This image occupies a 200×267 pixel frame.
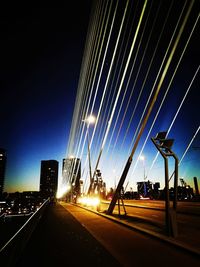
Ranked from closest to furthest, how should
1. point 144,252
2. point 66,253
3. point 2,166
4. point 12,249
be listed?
point 12,249, point 144,252, point 66,253, point 2,166

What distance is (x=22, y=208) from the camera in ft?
397

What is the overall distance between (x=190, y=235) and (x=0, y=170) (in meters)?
185

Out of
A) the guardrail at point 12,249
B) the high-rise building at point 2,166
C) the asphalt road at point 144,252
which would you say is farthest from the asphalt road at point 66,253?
the high-rise building at point 2,166

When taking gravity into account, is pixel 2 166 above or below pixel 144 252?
above

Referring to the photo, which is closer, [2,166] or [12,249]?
[12,249]

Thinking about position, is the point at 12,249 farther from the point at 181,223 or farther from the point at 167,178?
the point at 181,223

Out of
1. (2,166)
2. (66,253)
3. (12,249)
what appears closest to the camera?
(12,249)

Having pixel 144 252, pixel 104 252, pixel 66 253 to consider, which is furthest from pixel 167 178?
pixel 66 253

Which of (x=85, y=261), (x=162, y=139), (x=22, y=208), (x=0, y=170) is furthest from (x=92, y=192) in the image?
(x=0, y=170)

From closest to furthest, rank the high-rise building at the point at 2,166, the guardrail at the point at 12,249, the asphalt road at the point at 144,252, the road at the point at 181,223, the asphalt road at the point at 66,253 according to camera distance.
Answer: the guardrail at the point at 12,249, the asphalt road at the point at 144,252, the asphalt road at the point at 66,253, the road at the point at 181,223, the high-rise building at the point at 2,166

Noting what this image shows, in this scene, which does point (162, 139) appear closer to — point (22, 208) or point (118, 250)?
point (118, 250)

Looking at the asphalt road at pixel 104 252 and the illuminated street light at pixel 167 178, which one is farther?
the illuminated street light at pixel 167 178

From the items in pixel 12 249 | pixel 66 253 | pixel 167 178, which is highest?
pixel 167 178

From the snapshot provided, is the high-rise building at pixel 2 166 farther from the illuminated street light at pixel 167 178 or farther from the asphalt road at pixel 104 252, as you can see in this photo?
the illuminated street light at pixel 167 178
